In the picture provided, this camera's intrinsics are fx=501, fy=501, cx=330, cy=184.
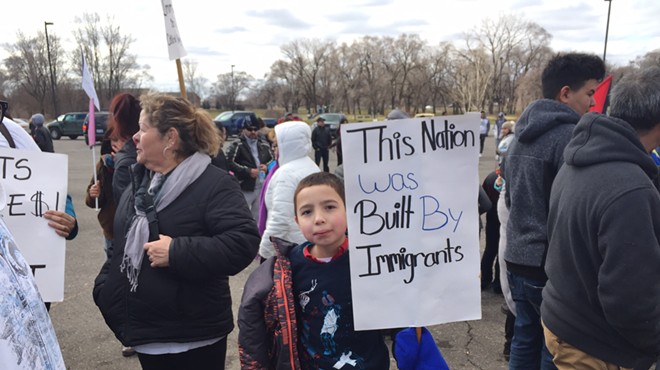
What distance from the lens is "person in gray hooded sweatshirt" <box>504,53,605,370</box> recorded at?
2516 millimetres

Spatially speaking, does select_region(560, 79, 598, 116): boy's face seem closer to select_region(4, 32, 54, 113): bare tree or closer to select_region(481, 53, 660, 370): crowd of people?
select_region(481, 53, 660, 370): crowd of people

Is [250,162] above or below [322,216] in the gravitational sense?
below

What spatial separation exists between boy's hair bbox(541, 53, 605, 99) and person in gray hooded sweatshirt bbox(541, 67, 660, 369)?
78 cm

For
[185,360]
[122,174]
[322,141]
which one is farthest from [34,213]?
[322,141]

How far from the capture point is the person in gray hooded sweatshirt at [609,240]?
1665mm

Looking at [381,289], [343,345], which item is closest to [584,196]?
[381,289]

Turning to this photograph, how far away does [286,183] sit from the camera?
11.1 feet

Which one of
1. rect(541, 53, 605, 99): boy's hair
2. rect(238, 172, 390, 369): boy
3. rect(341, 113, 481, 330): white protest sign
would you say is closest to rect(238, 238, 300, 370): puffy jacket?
rect(238, 172, 390, 369): boy

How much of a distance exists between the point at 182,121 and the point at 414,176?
1054mm

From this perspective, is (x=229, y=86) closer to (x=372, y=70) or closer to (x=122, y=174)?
(x=372, y=70)

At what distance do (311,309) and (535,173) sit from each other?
137cm

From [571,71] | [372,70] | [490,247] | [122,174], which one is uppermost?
[372,70]

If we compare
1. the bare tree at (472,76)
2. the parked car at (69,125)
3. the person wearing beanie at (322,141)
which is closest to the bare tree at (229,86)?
the bare tree at (472,76)

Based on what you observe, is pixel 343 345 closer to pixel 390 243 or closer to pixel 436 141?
pixel 390 243
